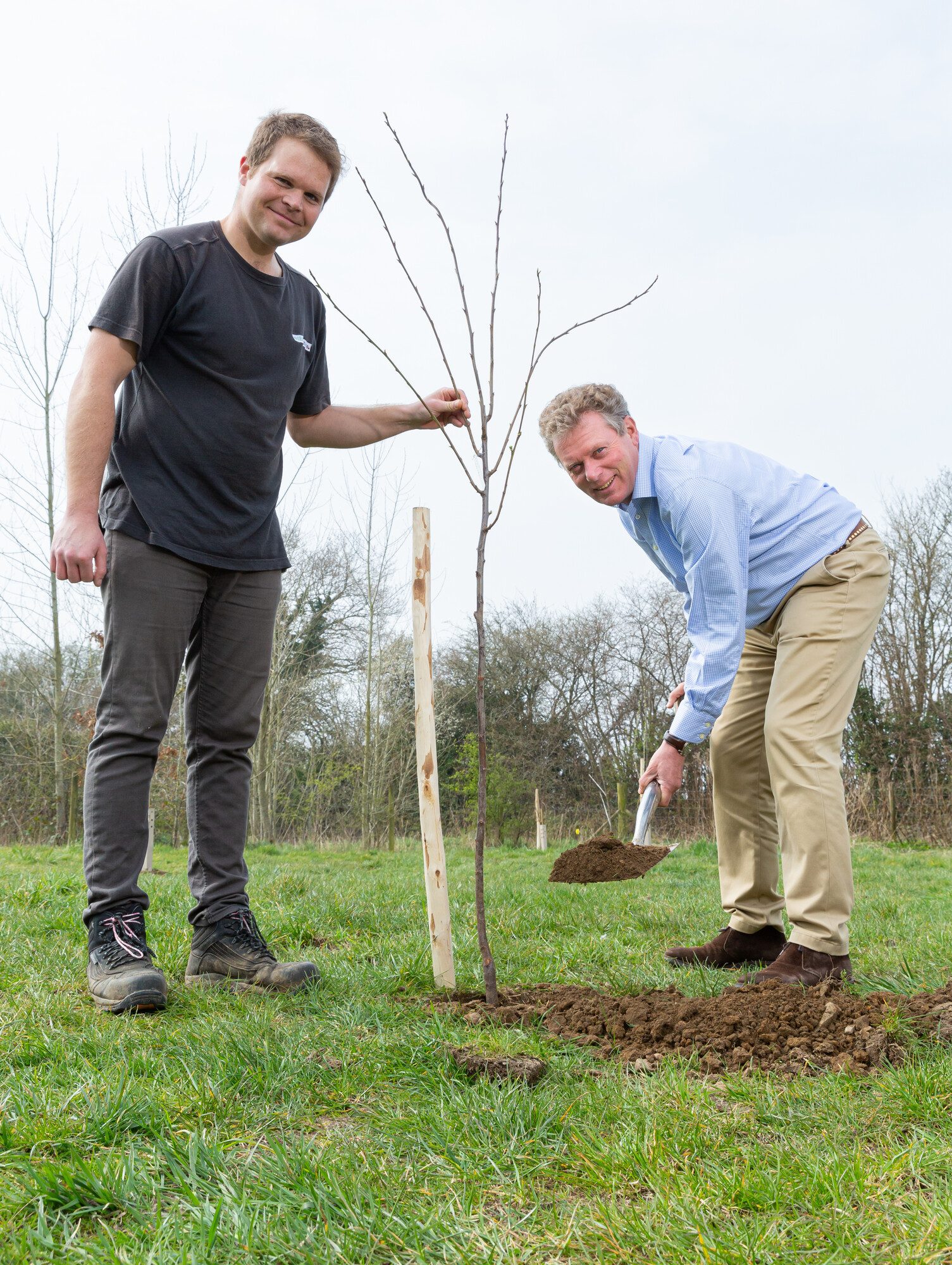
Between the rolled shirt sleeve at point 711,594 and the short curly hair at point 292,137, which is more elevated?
the short curly hair at point 292,137

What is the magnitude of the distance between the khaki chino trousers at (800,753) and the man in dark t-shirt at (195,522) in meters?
1.48

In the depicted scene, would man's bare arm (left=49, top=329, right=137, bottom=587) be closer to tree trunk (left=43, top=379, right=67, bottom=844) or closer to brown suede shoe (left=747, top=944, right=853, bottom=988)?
brown suede shoe (left=747, top=944, right=853, bottom=988)

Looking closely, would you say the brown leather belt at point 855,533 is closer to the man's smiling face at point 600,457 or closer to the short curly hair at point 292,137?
the man's smiling face at point 600,457

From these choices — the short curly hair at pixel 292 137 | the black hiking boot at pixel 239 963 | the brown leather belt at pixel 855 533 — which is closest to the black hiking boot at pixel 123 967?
the black hiking boot at pixel 239 963

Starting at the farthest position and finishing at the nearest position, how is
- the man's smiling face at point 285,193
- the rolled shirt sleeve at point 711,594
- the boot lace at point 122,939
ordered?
the rolled shirt sleeve at point 711,594
the man's smiling face at point 285,193
the boot lace at point 122,939

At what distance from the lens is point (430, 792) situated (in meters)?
2.80

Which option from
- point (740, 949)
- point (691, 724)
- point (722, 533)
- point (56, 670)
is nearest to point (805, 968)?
point (740, 949)

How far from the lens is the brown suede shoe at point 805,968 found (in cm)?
287

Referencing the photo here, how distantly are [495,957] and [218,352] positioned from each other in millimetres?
2486

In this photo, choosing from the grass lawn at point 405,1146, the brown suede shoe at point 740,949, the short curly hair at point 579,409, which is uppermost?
the short curly hair at point 579,409

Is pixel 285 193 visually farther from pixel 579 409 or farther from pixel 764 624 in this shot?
pixel 764 624

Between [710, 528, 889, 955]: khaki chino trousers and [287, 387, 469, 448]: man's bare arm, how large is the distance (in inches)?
62.5

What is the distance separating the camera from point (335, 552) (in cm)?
2123

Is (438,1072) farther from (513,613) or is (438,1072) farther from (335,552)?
(513,613)
